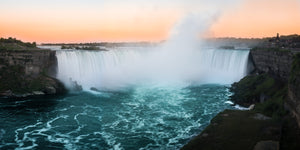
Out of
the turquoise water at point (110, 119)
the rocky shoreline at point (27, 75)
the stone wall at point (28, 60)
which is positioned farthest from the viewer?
the stone wall at point (28, 60)

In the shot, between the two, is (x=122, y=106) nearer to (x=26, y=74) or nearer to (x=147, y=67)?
(x=26, y=74)

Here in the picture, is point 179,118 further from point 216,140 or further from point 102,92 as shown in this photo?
point 102,92

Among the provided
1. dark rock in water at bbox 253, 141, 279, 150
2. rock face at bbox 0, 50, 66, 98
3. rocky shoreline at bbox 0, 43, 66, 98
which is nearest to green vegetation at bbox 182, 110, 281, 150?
dark rock in water at bbox 253, 141, 279, 150

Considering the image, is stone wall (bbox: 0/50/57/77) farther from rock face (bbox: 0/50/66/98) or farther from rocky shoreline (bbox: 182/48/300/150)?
rocky shoreline (bbox: 182/48/300/150)

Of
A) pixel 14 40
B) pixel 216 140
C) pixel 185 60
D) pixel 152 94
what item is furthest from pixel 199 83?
pixel 14 40

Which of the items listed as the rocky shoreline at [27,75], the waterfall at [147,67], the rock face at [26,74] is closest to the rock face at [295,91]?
the waterfall at [147,67]

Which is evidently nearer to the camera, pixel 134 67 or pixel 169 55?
pixel 134 67

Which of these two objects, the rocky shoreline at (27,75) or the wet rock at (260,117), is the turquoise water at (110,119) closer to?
the rocky shoreline at (27,75)
